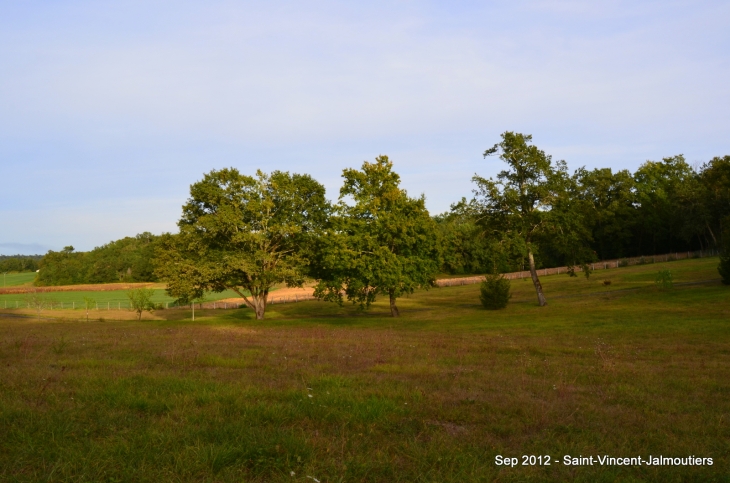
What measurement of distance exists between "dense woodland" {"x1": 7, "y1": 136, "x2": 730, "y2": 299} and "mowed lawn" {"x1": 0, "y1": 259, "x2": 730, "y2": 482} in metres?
27.8

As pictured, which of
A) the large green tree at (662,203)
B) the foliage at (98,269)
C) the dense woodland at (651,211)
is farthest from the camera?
the foliage at (98,269)

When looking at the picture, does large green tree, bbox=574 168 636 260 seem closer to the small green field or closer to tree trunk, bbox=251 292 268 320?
tree trunk, bbox=251 292 268 320

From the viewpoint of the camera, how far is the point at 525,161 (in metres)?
43.6

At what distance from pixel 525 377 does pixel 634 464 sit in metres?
5.82

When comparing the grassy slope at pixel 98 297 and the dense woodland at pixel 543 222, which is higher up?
the dense woodland at pixel 543 222

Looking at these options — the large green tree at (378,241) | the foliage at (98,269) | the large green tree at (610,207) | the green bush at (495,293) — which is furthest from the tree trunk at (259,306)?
the foliage at (98,269)

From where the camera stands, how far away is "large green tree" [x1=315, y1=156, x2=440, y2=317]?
4394 centimetres

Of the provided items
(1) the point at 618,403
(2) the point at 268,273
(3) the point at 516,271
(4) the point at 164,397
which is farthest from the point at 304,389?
(3) the point at 516,271

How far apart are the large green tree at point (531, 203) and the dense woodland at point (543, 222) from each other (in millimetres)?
86

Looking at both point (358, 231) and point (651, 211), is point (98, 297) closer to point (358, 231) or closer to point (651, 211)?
point (358, 231)

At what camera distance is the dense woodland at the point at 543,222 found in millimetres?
43781

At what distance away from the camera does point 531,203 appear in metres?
44.4

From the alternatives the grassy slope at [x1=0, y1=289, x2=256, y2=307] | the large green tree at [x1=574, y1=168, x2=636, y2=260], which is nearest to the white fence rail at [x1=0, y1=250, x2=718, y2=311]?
the grassy slope at [x1=0, y1=289, x2=256, y2=307]

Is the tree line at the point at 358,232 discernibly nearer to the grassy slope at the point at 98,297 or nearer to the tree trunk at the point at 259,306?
the tree trunk at the point at 259,306
